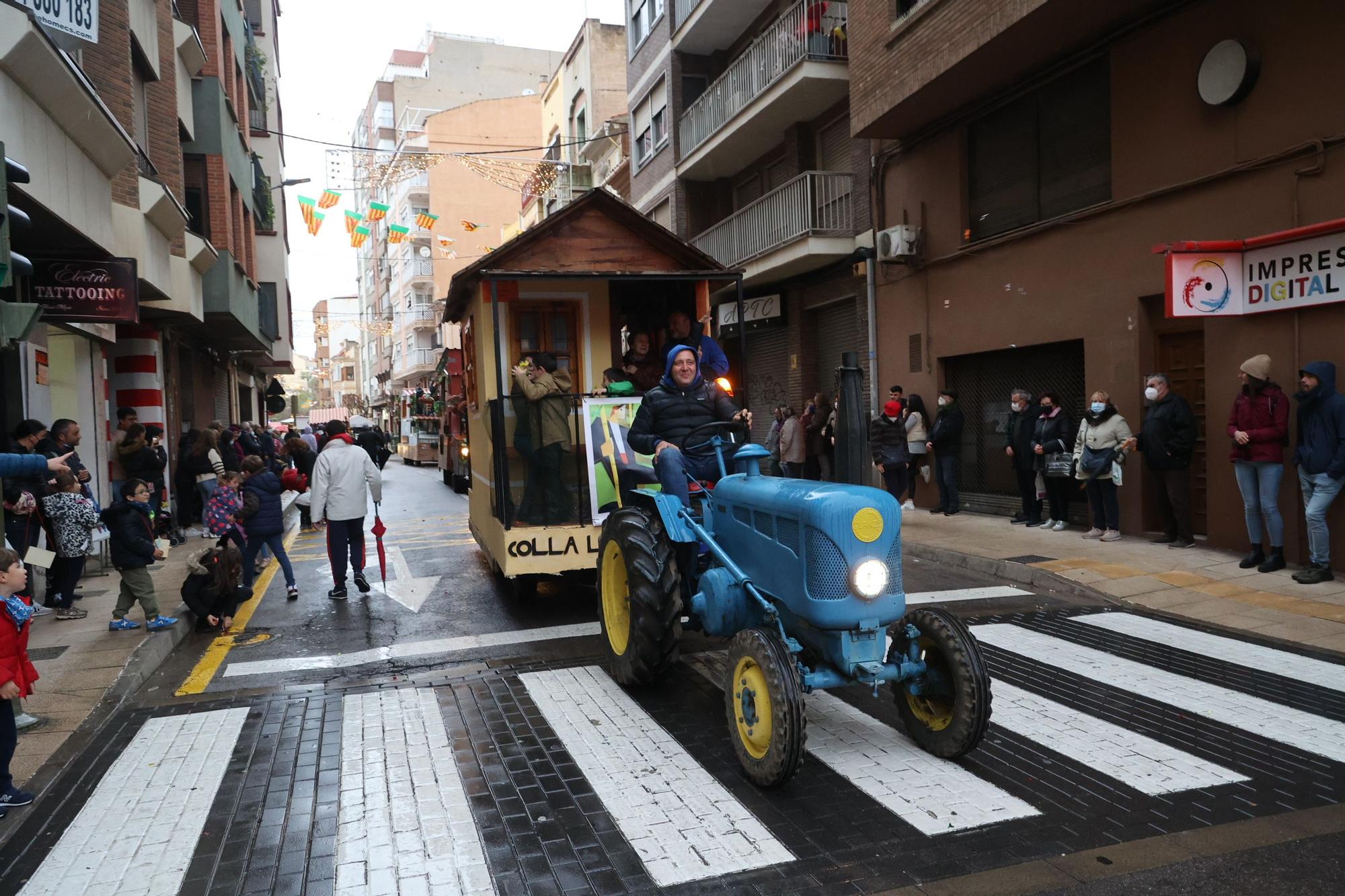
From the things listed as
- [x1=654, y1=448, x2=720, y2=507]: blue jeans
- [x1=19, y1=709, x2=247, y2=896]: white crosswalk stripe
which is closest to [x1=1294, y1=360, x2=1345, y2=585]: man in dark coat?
[x1=654, y1=448, x2=720, y2=507]: blue jeans

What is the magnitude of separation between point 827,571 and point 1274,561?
6.35 m

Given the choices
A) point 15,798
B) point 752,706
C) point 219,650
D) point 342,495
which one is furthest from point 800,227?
point 15,798

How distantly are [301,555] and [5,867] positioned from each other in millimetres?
9015

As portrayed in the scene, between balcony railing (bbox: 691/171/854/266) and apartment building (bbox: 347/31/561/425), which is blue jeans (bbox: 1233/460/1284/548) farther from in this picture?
apartment building (bbox: 347/31/561/425)

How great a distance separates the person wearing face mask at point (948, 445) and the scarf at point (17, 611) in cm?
1109

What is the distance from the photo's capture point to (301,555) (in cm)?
1223

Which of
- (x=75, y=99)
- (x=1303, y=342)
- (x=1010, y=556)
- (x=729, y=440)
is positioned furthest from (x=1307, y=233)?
(x=75, y=99)

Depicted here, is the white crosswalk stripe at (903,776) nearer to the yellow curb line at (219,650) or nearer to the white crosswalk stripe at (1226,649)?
the white crosswalk stripe at (1226,649)

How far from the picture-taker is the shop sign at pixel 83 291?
867 centimetres

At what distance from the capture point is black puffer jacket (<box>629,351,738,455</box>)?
572 cm

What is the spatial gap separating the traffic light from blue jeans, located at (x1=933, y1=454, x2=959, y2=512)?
11.2 meters

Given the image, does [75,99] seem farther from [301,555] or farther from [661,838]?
[661,838]

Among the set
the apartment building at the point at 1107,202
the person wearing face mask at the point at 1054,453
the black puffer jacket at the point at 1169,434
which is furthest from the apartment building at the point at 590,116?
the black puffer jacket at the point at 1169,434

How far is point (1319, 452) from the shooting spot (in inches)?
303
